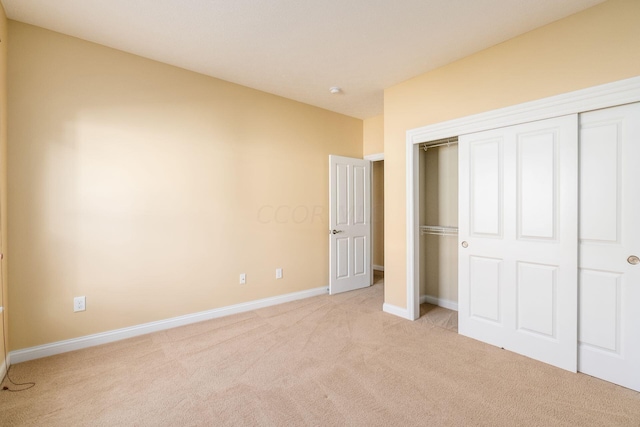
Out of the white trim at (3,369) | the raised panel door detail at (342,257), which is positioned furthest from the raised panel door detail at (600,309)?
the white trim at (3,369)

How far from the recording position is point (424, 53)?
2779mm

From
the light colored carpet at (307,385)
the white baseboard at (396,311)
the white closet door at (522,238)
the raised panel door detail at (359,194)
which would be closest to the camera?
the light colored carpet at (307,385)

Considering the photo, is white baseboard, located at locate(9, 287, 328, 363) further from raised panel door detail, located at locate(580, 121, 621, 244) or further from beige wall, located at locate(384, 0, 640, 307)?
raised panel door detail, located at locate(580, 121, 621, 244)

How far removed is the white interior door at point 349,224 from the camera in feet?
14.2

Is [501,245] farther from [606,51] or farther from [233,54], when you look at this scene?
[233,54]

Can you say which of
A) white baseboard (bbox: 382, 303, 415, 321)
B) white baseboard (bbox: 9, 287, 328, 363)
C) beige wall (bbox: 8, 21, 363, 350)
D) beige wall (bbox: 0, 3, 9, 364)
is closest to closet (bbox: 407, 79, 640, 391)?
white baseboard (bbox: 382, 303, 415, 321)

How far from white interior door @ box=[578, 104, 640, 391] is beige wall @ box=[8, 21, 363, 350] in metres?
3.04

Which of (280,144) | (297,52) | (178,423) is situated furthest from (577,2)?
(178,423)

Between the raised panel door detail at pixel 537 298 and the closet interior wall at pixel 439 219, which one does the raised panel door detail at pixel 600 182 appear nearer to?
the raised panel door detail at pixel 537 298

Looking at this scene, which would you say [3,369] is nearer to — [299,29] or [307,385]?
[307,385]

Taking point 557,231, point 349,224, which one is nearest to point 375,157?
point 349,224

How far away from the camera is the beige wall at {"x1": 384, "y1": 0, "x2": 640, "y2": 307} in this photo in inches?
80.4

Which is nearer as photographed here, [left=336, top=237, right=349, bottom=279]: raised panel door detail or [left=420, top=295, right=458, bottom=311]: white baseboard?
[left=420, top=295, right=458, bottom=311]: white baseboard

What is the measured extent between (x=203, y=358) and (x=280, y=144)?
2693 millimetres
